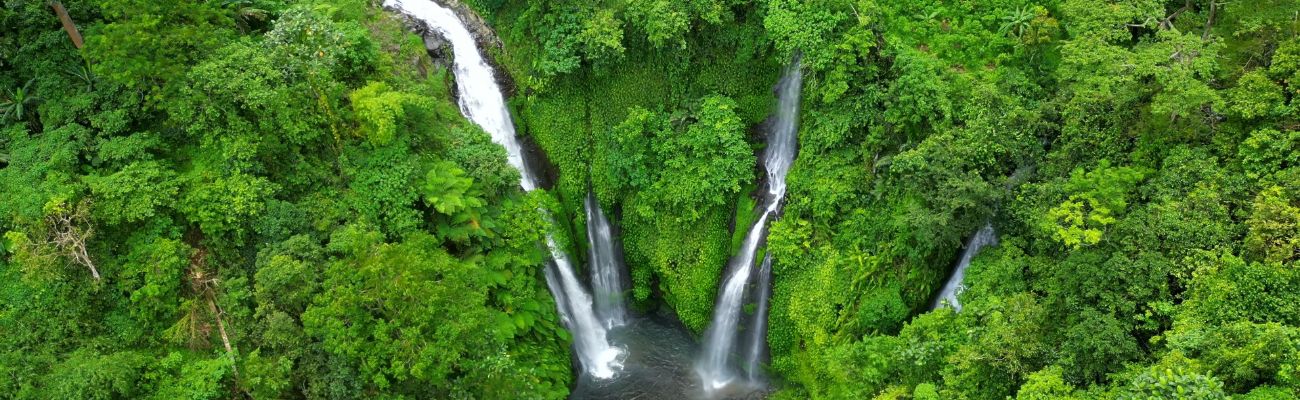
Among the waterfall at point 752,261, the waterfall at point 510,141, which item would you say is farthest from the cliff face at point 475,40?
the waterfall at point 752,261

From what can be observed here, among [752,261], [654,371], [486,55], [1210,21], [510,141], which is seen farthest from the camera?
[486,55]

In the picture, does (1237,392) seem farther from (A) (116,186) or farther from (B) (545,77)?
(A) (116,186)

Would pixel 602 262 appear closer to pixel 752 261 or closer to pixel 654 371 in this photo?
pixel 654 371

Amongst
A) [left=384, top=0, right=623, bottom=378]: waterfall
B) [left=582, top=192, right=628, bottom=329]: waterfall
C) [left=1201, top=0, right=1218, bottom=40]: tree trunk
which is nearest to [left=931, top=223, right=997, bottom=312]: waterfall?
[left=1201, top=0, right=1218, bottom=40]: tree trunk

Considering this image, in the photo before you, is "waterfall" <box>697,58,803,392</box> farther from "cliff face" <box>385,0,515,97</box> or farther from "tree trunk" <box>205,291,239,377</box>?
"tree trunk" <box>205,291,239,377</box>

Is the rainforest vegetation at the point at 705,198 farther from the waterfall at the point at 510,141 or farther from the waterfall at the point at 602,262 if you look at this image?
the waterfall at the point at 602,262

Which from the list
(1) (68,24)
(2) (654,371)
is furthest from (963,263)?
(1) (68,24)
